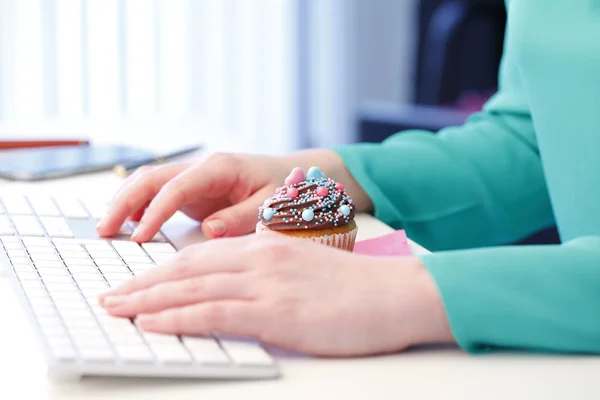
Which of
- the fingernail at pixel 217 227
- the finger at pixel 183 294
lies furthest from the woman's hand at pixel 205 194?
the finger at pixel 183 294

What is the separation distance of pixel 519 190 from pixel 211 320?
0.57 metres

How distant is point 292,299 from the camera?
19.8 inches

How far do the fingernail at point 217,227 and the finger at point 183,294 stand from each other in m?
0.24

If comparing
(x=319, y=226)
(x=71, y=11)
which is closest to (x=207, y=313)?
(x=319, y=226)

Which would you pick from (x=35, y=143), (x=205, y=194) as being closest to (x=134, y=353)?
(x=205, y=194)

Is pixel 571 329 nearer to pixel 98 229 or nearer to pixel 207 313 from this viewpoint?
pixel 207 313

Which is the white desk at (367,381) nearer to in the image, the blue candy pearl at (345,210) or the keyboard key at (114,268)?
the keyboard key at (114,268)

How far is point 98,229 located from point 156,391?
30 centimetres

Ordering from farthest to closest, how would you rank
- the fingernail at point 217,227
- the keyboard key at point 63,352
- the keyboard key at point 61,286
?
1. the fingernail at point 217,227
2. the keyboard key at point 61,286
3. the keyboard key at point 63,352

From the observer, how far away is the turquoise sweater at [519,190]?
52 centimetres

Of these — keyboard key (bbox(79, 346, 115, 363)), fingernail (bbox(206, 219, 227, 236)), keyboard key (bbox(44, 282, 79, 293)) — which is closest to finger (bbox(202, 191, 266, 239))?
fingernail (bbox(206, 219, 227, 236))

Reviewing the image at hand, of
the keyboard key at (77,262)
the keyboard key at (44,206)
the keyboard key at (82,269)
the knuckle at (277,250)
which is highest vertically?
the knuckle at (277,250)

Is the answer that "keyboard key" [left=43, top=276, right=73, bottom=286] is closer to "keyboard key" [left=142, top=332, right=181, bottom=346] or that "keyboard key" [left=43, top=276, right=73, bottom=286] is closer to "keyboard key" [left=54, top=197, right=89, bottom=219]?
"keyboard key" [left=142, top=332, right=181, bottom=346]

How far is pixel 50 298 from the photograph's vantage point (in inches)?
21.0
